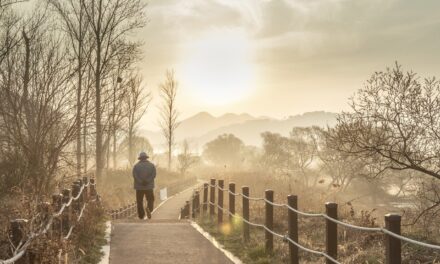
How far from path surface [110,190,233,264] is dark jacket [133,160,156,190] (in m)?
2.02

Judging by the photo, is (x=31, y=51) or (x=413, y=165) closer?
(x=413, y=165)

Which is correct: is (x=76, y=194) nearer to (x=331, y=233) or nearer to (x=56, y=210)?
(x=56, y=210)

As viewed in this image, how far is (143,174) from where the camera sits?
1562cm

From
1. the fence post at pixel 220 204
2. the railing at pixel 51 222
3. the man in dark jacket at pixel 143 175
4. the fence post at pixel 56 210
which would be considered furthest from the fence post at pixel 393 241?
the man in dark jacket at pixel 143 175

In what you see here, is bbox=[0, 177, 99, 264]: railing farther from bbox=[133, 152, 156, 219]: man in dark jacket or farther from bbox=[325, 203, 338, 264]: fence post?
bbox=[325, 203, 338, 264]: fence post

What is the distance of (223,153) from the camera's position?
141375 mm

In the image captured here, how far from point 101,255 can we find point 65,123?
651 centimetres

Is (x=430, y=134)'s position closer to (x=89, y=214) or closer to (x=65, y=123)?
(x=89, y=214)

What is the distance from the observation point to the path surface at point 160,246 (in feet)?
29.6

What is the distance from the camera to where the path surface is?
903cm

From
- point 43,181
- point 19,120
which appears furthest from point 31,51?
point 43,181

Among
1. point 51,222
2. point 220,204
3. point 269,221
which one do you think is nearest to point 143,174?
point 220,204

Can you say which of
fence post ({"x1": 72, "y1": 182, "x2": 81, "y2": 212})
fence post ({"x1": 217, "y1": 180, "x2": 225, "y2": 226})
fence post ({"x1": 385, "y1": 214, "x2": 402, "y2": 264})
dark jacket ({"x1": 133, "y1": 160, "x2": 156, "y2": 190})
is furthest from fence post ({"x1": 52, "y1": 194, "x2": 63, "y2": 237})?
dark jacket ({"x1": 133, "y1": 160, "x2": 156, "y2": 190})

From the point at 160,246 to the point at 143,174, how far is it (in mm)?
5657
